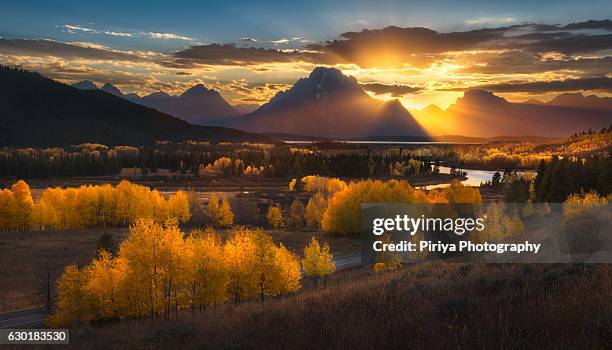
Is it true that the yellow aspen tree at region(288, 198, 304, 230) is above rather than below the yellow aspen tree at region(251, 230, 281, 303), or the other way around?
below

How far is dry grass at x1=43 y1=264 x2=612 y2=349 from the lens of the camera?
9.22 meters

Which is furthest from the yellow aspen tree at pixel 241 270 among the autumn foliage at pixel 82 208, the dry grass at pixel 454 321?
the autumn foliage at pixel 82 208

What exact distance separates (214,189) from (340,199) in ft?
331

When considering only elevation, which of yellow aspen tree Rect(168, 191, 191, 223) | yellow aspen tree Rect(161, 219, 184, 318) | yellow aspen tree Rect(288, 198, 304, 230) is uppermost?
yellow aspen tree Rect(161, 219, 184, 318)

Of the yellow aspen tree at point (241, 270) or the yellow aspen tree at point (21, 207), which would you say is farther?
the yellow aspen tree at point (21, 207)

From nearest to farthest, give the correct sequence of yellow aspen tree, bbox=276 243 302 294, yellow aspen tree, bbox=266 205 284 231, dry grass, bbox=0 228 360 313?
yellow aspen tree, bbox=276 243 302 294 < dry grass, bbox=0 228 360 313 < yellow aspen tree, bbox=266 205 284 231

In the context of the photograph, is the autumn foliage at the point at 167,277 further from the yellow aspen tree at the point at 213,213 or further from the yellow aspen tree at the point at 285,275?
the yellow aspen tree at the point at 213,213

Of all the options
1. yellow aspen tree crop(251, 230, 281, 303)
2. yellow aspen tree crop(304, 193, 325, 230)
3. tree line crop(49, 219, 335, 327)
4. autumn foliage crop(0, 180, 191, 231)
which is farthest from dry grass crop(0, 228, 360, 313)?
yellow aspen tree crop(251, 230, 281, 303)

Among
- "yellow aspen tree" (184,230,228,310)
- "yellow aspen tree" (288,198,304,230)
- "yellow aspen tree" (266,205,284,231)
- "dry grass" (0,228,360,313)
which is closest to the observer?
"yellow aspen tree" (184,230,228,310)

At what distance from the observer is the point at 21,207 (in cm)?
11706

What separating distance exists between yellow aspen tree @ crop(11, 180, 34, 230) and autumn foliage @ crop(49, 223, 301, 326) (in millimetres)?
79075

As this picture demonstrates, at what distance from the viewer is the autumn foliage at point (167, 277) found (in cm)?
4434

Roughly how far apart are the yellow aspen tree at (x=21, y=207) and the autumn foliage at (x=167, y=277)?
79.1 metres

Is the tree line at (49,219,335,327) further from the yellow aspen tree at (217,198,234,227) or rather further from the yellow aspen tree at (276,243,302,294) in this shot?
the yellow aspen tree at (217,198,234,227)
